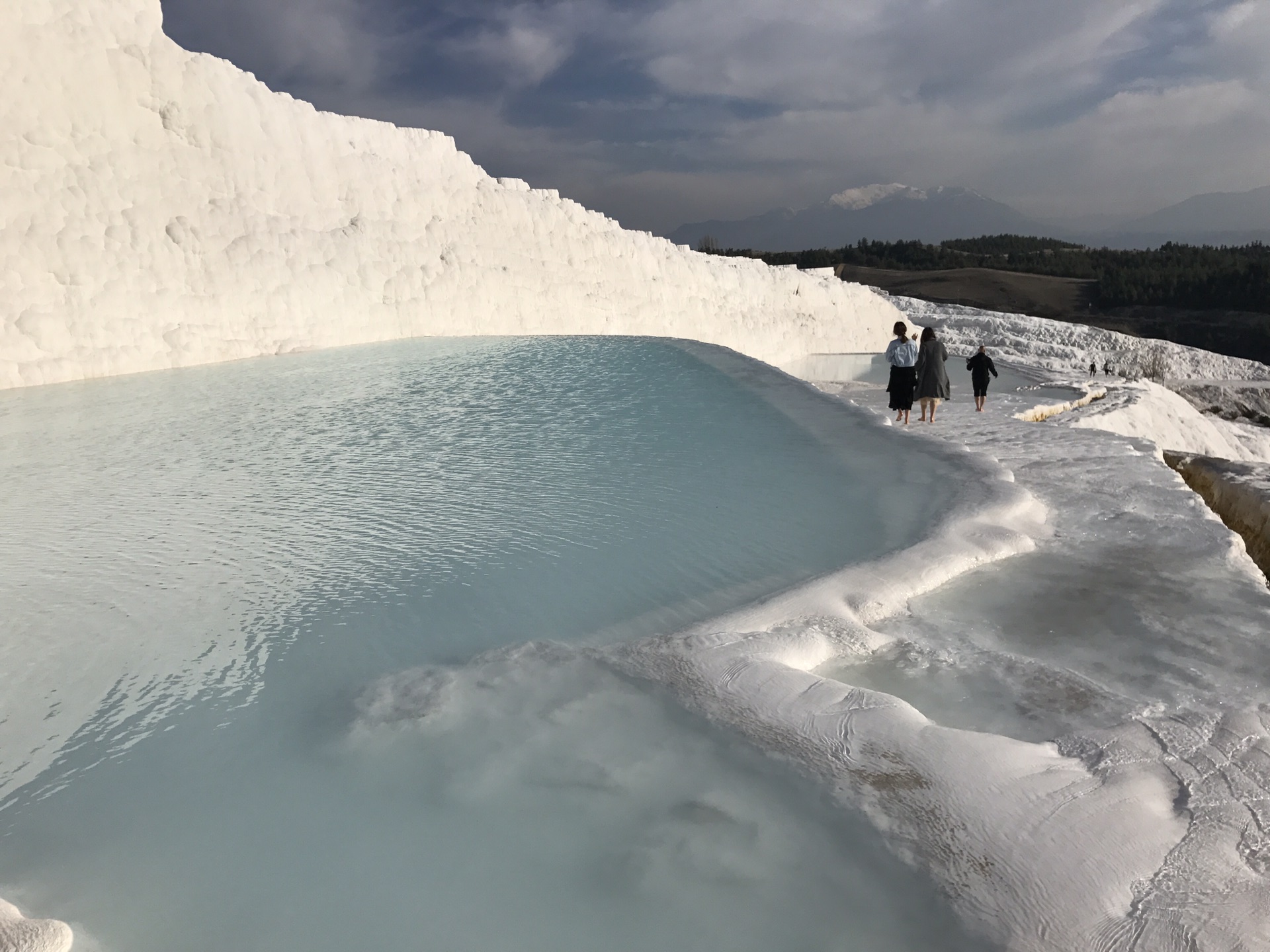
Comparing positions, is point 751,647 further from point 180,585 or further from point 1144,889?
point 180,585

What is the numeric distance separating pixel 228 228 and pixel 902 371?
10.2 meters

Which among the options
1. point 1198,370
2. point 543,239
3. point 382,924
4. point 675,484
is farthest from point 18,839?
point 1198,370

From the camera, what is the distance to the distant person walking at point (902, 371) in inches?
291

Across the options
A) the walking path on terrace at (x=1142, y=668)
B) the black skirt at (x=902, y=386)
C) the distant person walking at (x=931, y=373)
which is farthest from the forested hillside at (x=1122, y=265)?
the walking path on terrace at (x=1142, y=668)

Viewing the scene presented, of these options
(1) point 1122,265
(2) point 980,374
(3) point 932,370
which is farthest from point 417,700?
(1) point 1122,265

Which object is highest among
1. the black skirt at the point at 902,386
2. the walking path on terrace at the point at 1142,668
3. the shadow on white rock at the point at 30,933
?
the black skirt at the point at 902,386

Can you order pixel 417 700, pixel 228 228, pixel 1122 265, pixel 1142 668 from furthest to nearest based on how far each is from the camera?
pixel 1122 265, pixel 228 228, pixel 1142 668, pixel 417 700

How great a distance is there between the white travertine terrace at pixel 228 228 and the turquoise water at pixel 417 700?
518cm

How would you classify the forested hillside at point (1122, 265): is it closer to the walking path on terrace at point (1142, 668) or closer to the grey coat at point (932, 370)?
the grey coat at point (932, 370)

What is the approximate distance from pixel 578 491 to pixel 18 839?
3225mm

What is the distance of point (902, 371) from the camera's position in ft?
24.7

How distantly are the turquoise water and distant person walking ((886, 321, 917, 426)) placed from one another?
138 centimetres

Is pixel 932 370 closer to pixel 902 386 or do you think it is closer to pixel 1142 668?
pixel 902 386

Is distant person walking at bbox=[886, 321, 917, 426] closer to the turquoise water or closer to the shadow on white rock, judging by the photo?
the turquoise water
